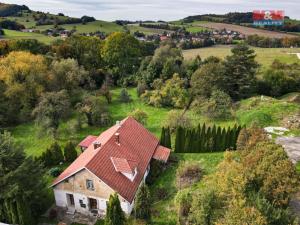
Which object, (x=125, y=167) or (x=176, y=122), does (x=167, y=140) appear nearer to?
(x=176, y=122)

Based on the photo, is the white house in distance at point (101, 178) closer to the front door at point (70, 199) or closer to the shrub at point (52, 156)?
the front door at point (70, 199)

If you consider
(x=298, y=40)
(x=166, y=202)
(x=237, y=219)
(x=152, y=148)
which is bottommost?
(x=166, y=202)

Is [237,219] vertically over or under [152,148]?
over

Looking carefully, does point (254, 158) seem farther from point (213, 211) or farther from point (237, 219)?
point (237, 219)

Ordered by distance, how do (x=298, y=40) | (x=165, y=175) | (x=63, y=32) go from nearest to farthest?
(x=165, y=175), (x=298, y=40), (x=63, y=32)

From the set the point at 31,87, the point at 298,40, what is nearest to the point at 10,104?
the point at 31,87

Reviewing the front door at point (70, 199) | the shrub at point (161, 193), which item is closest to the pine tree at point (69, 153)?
the front door at point (70, 199)

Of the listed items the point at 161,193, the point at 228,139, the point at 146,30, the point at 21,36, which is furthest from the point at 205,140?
the point at 146,30
